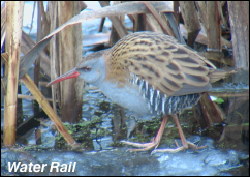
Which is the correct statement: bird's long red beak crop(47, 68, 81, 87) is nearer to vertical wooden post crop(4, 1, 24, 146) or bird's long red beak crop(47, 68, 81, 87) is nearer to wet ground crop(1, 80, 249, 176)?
vertical wooden post crop(4, 1, 24, 146)

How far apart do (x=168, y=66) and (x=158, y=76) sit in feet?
0.34

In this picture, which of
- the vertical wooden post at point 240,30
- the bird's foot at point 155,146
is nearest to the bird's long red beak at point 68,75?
the bird's foot at point 155,146

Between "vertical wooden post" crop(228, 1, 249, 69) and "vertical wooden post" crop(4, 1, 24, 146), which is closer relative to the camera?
"vertical wooden post" crop(4, 1, 24, 146)

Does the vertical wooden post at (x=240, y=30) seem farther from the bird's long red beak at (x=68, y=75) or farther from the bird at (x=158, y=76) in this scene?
the bird's long red beak at (x=68, y=75)

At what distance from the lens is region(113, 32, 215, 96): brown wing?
3697 millimetres

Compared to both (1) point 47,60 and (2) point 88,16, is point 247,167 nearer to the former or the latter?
(2) point 88,16

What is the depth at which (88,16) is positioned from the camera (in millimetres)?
3820

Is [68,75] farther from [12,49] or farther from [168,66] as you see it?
[168,66]

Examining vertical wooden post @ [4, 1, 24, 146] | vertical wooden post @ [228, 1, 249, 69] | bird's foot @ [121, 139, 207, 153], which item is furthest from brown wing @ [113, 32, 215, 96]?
vertical wooden post @ [228, 1, 249, 69]

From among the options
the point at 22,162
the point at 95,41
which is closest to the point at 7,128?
the point at 22,162

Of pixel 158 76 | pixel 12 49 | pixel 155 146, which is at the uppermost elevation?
pixel 12 49

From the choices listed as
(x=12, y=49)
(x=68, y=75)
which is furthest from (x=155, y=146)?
(x=12, y=49)

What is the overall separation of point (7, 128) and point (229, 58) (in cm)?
256

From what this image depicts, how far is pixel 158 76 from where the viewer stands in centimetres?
373
